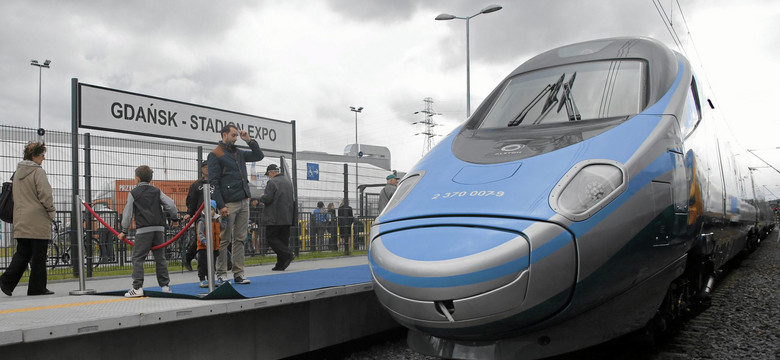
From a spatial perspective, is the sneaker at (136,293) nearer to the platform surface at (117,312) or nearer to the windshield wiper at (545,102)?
the platform surface at (117,312)

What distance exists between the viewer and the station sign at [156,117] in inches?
361

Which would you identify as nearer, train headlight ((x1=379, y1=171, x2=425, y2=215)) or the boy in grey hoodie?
train headlight ((x1=379, y1=171, x2=425, y2=215))

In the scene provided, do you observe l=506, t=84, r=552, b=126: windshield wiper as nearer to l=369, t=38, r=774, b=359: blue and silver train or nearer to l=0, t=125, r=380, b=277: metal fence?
l=369, t=38, r=774, b=359: blue and silver train

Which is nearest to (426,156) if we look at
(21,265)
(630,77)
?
(630,77)

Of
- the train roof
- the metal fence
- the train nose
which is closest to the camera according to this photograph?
the train nose

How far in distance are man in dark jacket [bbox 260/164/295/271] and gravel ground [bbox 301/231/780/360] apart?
320 centimetres

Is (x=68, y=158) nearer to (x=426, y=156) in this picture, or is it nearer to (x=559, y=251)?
(x=426, y=156)

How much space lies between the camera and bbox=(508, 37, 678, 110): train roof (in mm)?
4703

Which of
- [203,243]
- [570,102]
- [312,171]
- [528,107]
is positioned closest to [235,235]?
[203,243]

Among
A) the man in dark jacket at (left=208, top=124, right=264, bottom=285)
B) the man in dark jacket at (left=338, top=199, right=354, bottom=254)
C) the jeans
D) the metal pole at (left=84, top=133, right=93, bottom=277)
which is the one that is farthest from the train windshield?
the man in dark jacket at (left=338, top=199, right=354, bottom=254)

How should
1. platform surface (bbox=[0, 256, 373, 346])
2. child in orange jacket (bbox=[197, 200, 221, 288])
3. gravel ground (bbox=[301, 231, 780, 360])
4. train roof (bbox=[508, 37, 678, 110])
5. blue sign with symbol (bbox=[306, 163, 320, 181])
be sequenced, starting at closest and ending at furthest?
platform surface (bbox=[0, 256, 373, 346]), train roof (bbox=[508, 37, 678, 110]), gravel ground (bbox=[301, 231, 780, 360]), child in orange jacket (bbox=[197, 200, 221, 288]), blue sign with symbol (bbox=[306, 163, 320, 181])

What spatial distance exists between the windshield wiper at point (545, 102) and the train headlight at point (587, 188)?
1.08 meters

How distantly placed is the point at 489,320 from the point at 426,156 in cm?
178

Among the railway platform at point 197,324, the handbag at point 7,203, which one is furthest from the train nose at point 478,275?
the handbag at point 7,203
